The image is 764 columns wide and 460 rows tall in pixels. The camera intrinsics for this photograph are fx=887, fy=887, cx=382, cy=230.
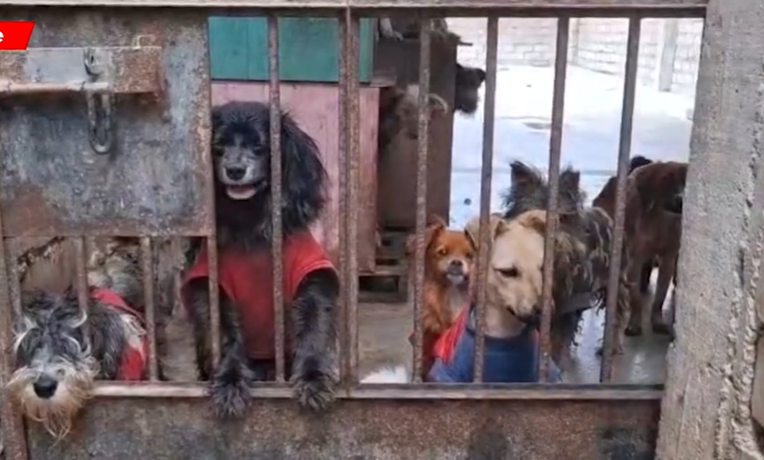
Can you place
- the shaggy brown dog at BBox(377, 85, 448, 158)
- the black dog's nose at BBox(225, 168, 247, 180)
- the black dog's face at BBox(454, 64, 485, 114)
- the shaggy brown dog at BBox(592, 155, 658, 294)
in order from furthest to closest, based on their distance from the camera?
the black dog's face at BBox(454, 64, 485, 114), the shaggy brown dog at BBox(377, 85, 448, 158), the shaggy brown dog at BBox(592, 155, 658, 294), the black dog's nose at BBox(225, 168, 247, 180)

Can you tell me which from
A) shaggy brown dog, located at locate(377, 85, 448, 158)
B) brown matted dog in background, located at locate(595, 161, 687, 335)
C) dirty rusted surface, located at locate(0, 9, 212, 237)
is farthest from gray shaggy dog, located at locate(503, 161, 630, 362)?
dirty rusted surface, located at locate(0, 9, 212, 237)

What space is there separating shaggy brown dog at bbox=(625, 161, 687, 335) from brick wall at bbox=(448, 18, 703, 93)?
26.5 ft

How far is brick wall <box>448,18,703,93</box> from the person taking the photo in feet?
41.5

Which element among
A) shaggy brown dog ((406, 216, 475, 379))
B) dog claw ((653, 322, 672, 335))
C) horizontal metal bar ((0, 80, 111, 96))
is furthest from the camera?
dog claw ((653, 322, 672, 335))

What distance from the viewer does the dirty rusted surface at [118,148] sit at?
180cm

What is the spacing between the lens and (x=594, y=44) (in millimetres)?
17188

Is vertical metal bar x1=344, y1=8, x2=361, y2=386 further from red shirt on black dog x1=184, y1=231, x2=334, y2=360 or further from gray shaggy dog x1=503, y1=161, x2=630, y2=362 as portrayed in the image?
gray shaggy dog x1=503, y1=161, x2=630, y2=362

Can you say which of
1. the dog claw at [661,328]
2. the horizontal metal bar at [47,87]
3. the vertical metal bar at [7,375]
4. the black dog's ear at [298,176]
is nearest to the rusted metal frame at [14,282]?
the vertical metal bar at [7,375]

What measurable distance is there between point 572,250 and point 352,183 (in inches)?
38.5

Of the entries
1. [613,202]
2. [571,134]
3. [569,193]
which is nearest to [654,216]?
[613,202]

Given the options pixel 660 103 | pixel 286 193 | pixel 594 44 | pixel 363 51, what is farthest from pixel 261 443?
pixel 594 44

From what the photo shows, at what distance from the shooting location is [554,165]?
195 cm

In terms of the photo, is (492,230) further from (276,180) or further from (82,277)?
(82,277)

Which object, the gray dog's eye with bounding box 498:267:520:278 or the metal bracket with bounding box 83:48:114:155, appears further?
the gray dog's eye with bounding box 498:267:520:278
